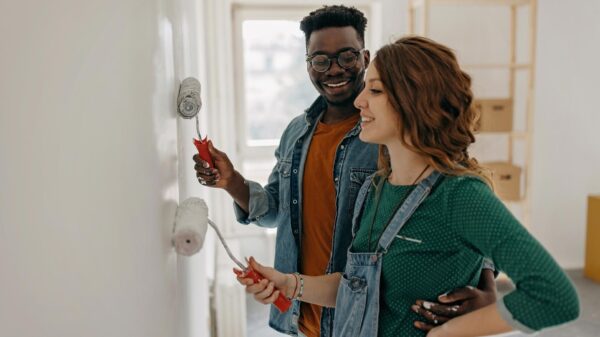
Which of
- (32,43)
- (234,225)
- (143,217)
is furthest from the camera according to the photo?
(234,225)

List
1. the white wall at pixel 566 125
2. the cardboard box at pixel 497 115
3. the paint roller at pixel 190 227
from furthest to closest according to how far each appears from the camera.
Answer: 1. the white wall at pixel 566 125
2. the cardboard box at pixel 497 115
3. the paint roller at pixel 190 227

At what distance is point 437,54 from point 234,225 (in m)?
2.64

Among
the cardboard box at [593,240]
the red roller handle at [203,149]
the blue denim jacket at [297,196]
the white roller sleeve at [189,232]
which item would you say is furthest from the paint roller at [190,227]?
the cardboard box at [593,240]

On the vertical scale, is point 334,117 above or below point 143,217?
above

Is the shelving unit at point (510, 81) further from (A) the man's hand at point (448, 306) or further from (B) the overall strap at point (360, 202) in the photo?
(A) the man's hand at point (448, 306)

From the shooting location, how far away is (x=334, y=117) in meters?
1.32

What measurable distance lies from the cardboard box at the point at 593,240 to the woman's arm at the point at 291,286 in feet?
9.94

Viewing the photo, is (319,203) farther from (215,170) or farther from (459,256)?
(459,256)

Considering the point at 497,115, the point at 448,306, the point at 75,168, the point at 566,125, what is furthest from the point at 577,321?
the point at 75,168

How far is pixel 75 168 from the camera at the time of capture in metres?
0.48

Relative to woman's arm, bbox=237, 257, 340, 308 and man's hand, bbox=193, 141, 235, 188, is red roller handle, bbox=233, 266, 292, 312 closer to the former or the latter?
woman's arm, bbox=237, 257, 340, 308

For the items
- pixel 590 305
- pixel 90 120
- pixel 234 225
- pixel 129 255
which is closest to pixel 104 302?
pixel 129 255

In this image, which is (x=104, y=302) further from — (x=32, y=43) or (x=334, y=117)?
(x=334, y=117)

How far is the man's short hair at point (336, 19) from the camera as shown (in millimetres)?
1243
